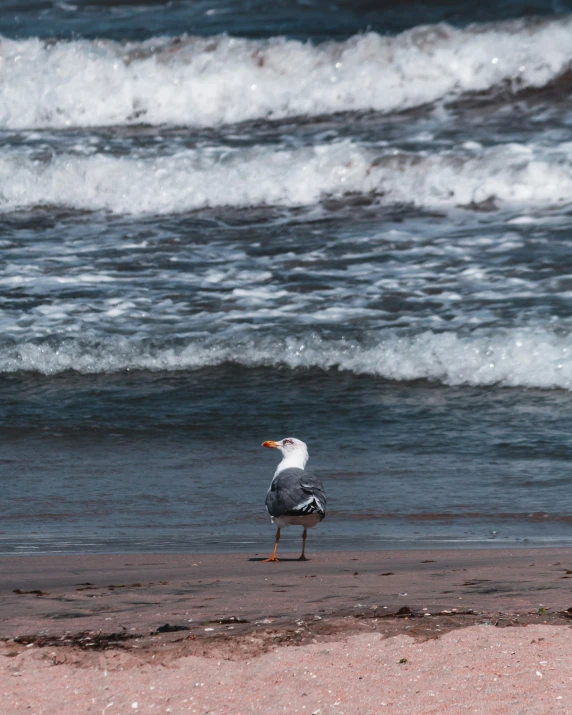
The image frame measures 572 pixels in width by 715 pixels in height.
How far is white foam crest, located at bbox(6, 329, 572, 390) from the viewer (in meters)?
6.99

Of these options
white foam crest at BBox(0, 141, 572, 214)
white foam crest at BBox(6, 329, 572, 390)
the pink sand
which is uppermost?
white foam crest at BBox(0, 141, 572, 214)

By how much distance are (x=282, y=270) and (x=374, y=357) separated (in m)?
2.09

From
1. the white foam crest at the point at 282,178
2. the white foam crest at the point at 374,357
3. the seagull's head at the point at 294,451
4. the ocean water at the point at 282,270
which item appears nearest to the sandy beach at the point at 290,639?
the ocean water at the point at 282,270

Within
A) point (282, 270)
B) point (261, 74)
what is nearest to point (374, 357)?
point (282, 270)

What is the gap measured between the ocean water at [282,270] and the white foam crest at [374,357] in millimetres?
21

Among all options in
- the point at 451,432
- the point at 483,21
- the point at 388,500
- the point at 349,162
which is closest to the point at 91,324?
the point at 451,432

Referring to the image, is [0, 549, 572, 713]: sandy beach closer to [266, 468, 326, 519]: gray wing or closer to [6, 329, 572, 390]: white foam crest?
[266, 468, 326, 519]: gray wing

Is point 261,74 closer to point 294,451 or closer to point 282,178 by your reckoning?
point 282,178

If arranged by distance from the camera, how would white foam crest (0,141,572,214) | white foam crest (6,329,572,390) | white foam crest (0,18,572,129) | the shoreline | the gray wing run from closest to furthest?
the shoreline < the gray wing < white foam crest (6,329,572,390) < white foam crest (0,141,572,214) < white foam crest (0,18,572,129)

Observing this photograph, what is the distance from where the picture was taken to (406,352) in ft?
23.7

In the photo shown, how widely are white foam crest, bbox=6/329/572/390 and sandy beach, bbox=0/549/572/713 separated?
10.4 ft

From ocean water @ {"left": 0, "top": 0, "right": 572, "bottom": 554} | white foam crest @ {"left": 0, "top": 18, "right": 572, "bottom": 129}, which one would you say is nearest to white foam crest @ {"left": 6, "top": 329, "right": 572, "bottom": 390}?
ocean water @ {"left": 0, "top": 0, "right": 572, "bottom": 554}

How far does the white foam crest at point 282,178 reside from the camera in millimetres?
10930

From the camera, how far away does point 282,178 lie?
1165 centimetres
